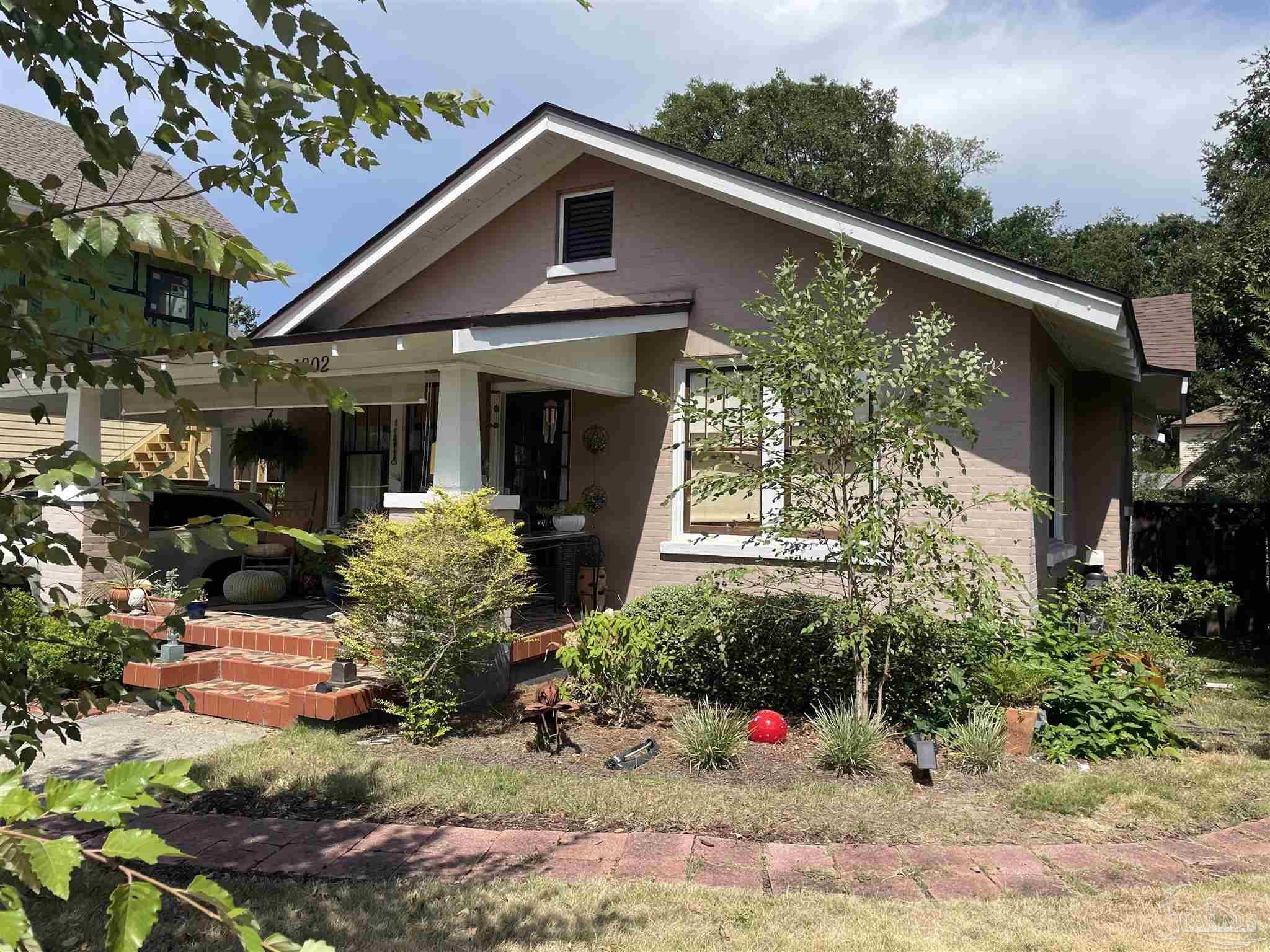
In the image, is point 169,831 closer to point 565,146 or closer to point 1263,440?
point 565,146

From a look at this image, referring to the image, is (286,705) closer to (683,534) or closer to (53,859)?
(683,534)

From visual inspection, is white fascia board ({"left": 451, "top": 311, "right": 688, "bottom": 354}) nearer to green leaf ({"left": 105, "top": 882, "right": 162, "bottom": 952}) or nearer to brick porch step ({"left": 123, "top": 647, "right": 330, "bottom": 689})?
brick porch step ({"left": 123, "top": 647, "right": 330, "bottom": 689})

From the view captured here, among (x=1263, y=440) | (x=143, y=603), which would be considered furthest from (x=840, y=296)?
(x=1263, y=440)

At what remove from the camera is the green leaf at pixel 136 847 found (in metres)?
1.35

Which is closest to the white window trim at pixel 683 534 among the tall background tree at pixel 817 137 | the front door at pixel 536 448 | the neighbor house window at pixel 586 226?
the front door at pixel 536 448

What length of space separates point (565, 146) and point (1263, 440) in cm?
1077

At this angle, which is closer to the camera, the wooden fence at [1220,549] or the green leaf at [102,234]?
the green leaf at [102,234]

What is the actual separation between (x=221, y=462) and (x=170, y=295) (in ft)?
35.3

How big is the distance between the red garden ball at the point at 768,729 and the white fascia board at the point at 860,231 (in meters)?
4.27

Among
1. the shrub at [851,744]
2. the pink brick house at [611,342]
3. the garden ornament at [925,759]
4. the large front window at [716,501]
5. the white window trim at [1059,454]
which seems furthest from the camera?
the white window trim at [1059,454]

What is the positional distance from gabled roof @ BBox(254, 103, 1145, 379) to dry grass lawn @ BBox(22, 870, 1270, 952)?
200 inches

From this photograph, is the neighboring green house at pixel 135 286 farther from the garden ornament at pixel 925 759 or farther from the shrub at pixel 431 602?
the garden ornament at pixel 925 759

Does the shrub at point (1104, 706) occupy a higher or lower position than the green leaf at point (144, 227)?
lower

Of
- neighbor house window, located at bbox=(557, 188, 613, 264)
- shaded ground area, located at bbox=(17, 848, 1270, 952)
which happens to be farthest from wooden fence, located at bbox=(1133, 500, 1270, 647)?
shaded ground area, located at bbox=(17, 848, 1270, 952)
